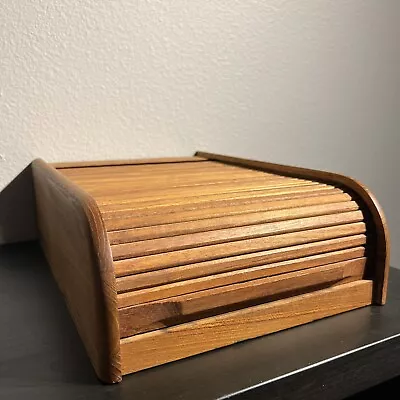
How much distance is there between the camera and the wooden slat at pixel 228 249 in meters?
0.44

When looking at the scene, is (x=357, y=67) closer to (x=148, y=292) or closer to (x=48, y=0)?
(x=48, y=0)

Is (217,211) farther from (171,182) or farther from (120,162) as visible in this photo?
(120,162)

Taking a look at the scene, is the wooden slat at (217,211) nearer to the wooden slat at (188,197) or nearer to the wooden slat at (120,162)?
the wooden slat at (188,197)

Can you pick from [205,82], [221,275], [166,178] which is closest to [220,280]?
[221,275]

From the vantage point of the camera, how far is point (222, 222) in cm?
49

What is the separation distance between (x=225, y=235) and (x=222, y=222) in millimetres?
13

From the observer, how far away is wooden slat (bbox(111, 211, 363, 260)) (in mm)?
444

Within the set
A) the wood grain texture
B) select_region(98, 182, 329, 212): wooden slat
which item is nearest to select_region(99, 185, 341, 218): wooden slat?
select_region(98, 182, 329, 212): wooden slat

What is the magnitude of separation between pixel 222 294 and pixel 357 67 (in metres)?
0.85

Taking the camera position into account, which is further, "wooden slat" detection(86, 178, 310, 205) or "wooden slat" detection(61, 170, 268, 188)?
"wooden slat" detection(61, 170, 268, 188)

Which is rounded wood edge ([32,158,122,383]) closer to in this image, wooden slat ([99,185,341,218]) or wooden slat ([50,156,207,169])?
wooden slat ([99,185,341,218])

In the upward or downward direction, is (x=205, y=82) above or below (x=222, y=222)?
above

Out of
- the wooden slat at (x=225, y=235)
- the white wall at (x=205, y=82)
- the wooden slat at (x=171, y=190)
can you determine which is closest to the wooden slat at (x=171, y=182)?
the wooden slat at (x=171, y=190)

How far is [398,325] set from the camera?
52 centimetres
